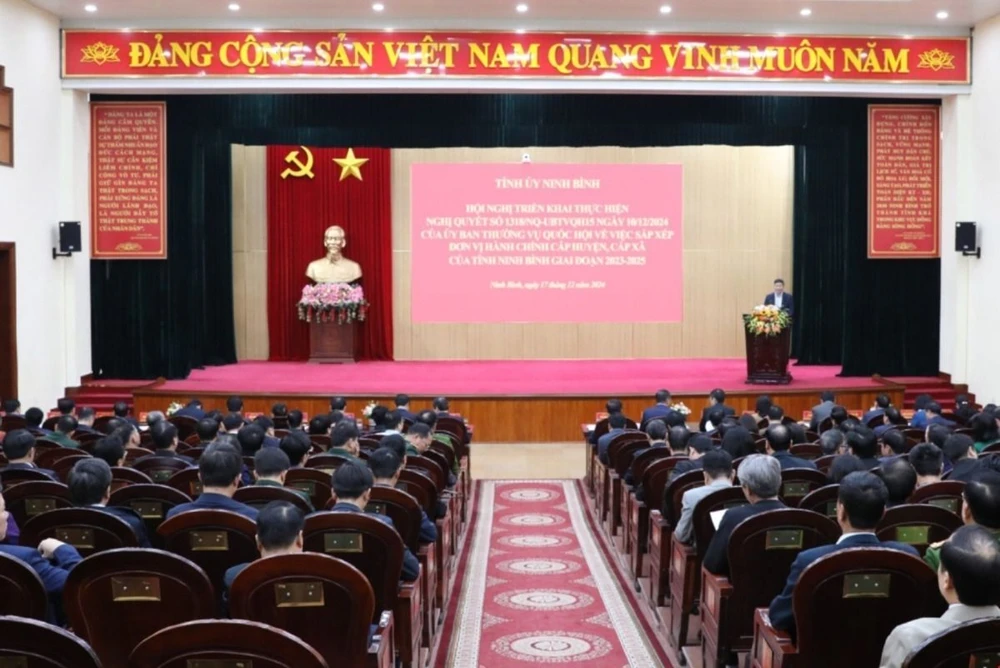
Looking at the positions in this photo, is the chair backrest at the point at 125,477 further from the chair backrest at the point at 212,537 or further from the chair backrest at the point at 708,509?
the chair backrest at the point at 708,509

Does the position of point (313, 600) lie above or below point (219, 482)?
below

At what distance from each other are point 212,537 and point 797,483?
2.41 m

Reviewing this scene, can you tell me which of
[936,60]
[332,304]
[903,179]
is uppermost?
[936,60]

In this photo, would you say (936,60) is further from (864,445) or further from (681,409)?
(864,445)

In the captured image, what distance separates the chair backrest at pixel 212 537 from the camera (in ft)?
11.5

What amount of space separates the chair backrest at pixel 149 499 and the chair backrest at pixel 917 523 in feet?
7.87

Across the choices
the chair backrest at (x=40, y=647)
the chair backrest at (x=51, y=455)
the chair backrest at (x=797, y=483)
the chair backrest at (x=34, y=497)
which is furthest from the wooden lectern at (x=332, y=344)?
the chair backrest at (x=40, y=647)

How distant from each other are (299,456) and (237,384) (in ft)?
21.9

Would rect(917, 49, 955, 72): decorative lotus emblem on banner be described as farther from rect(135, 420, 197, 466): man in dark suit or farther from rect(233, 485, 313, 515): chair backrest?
rect(233, 485, 313, 515): chair backrest

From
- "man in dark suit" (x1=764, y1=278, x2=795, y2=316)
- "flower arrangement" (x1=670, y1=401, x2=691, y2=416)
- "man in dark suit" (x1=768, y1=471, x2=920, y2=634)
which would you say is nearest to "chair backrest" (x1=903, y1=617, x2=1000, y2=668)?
"man in dark suit" (x1=768, y1=471, x2=920, y2=634)

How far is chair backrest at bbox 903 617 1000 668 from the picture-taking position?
7.20 ft

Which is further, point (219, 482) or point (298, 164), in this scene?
point (298, 164)

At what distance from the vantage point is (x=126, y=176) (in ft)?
39.4

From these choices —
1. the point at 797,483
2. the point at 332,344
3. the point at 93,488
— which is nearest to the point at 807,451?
the point at 797,483
